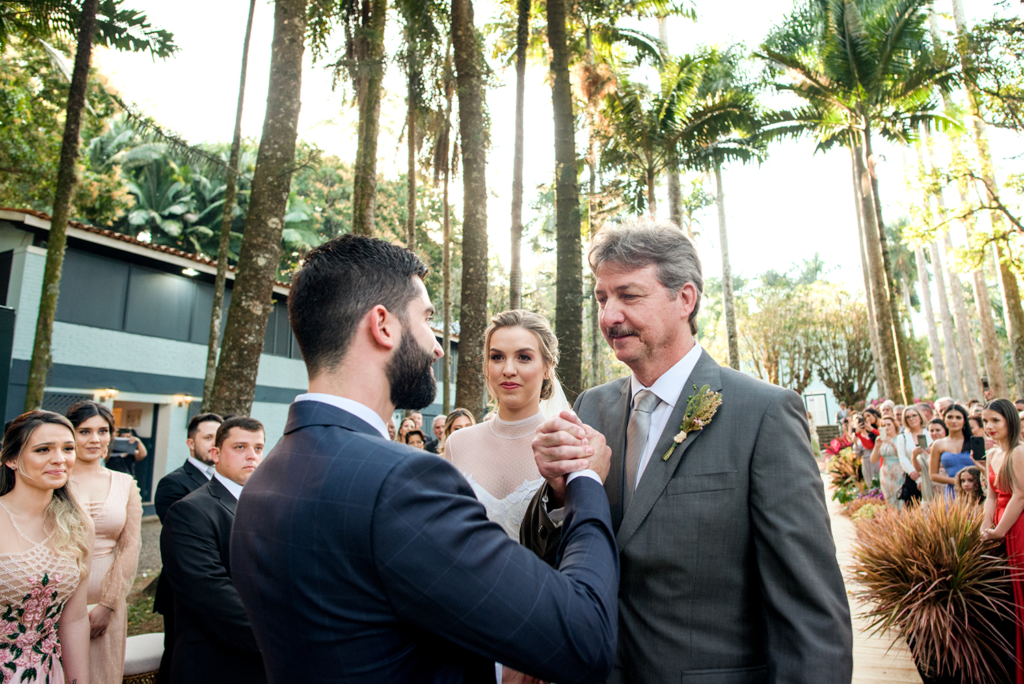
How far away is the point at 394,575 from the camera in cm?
137

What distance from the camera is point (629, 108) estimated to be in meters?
16.9

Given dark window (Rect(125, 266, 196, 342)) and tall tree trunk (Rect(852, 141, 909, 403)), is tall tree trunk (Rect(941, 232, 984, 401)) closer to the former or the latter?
tall tree trunk (Rect(852, 141, 909, 403))

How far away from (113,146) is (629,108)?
2688 centimetres

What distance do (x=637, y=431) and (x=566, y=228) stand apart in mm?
5955

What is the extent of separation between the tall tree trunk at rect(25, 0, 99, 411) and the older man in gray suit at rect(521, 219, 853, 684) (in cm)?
760

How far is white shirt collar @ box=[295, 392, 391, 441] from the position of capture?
1.64 meters

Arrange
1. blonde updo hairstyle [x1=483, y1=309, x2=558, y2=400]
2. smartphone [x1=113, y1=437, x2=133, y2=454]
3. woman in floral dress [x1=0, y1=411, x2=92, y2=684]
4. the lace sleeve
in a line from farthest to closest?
smartphone [x1=113, y1=437, x2=133, y2=454], the lace sleeve, blonde updo hairstyle [x1=483, y1=309, x2=558, y2=400], woman in floral dress [x1=0, y1=411, x2=92, y2=684]

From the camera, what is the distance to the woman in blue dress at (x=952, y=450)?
25.9 ft

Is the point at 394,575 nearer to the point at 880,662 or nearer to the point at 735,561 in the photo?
the point at 735,561

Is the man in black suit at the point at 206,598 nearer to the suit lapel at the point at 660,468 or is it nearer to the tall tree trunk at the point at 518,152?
the suit lapel at the point at 660,468

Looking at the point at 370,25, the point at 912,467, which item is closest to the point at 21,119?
the point at 370,25

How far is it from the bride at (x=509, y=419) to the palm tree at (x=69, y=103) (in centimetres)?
630

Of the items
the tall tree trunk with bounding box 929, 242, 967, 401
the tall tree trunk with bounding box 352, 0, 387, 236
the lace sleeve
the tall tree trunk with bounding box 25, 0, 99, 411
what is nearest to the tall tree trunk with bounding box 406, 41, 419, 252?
the tall tree trunk with bounding box 352, 0, 387, 236

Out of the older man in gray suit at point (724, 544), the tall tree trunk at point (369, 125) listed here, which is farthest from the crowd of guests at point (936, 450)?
the tall tree trunk at point (369, 125)
